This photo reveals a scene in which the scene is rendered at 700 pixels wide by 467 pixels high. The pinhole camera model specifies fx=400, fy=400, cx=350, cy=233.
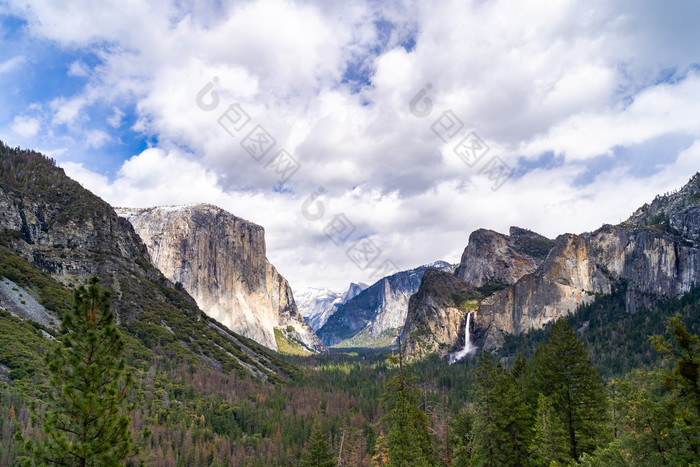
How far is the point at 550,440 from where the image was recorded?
29828mm

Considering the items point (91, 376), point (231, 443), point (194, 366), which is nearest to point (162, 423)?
point (231, 443)

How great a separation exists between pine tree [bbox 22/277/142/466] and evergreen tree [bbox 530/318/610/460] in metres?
31.3

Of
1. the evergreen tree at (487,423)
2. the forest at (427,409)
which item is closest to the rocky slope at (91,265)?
the forest at (427,409)

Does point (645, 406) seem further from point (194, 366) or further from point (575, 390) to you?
point (194, 366)

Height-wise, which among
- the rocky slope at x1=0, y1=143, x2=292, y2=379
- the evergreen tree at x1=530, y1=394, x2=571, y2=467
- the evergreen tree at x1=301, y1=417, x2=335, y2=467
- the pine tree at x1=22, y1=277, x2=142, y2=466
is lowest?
the evergreen tree at x1=301, y1=417, x2=335, y2=467

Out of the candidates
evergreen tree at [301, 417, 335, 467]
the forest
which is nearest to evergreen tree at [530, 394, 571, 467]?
the forest

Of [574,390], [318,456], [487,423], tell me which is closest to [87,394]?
[318,456]

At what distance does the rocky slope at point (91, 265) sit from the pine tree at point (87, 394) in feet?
393

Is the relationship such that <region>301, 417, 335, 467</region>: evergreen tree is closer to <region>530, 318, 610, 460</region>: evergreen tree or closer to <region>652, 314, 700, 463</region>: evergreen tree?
<region>530, 318, 610, 460</region>: evergreen tree

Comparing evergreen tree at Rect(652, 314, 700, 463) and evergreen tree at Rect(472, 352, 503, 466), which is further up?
evergreen tree at Rect(652, 314, 700, 463)

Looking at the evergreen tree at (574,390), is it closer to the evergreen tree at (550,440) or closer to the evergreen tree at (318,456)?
the evergreen tree at (550,440)

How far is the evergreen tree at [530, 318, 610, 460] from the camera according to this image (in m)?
31.7

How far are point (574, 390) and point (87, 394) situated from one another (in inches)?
1367

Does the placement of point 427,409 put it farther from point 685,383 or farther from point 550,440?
point 685,383
